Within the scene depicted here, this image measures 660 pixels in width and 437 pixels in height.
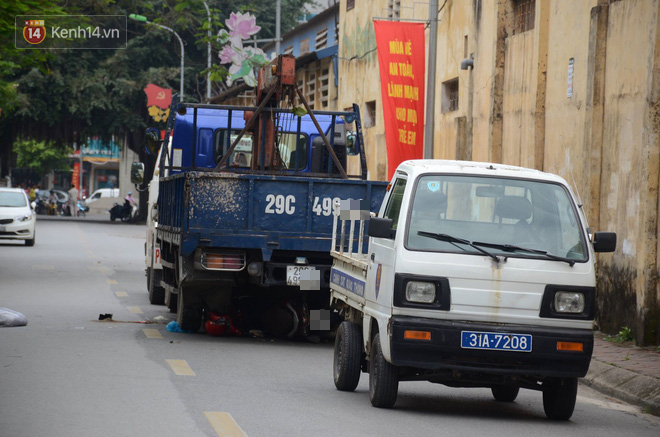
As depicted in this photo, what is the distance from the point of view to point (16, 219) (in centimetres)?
3103

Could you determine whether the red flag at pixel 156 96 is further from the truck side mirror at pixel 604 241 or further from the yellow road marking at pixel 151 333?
the truck side mirror at pixel 604 241

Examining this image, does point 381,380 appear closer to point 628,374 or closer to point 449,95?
point 628,374

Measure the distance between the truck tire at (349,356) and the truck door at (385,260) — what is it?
0.53 meters

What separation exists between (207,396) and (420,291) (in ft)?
6.32

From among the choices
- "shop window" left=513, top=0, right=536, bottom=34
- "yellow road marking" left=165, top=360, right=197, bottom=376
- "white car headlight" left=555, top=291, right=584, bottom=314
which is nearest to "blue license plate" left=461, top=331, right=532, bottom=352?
"white car headlight" left=555, top=291, right=584, bottom=314

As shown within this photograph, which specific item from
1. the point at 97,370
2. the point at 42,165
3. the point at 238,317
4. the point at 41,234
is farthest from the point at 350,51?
the point at 42,165

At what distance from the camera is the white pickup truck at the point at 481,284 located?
7.85 m

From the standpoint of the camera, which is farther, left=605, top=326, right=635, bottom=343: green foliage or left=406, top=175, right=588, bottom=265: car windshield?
left=605, top=326, right=635, bottom=343: green foliage

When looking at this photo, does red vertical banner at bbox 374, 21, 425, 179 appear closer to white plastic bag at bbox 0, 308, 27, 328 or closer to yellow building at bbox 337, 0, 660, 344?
yellow building at bbox 337, 0, 660, 344

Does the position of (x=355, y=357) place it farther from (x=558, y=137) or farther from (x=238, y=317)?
(x=558, y=137)

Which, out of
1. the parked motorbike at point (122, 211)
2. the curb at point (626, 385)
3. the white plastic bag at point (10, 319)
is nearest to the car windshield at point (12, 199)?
the white plastic bag at point (10, 319)

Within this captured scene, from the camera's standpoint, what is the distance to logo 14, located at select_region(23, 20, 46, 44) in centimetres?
1905

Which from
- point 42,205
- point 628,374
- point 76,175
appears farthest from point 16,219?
point 76,175

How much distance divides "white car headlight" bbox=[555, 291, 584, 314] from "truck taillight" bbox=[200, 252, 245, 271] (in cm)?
475
